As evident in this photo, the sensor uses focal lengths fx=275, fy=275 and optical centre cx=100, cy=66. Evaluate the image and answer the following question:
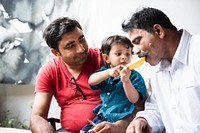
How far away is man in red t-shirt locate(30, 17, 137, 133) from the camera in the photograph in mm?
1795

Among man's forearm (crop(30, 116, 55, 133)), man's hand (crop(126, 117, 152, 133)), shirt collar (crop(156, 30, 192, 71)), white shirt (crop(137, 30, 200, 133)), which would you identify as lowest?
man's forearm (crop(30, 116, 55, 133))

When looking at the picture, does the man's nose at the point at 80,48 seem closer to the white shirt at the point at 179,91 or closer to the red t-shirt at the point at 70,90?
the red t-shirt at the point at 70,90

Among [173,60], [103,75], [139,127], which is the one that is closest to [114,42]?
[103,75]

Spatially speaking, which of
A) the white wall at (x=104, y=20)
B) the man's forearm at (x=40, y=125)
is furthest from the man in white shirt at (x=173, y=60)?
the white wall at (x=104, y=20)

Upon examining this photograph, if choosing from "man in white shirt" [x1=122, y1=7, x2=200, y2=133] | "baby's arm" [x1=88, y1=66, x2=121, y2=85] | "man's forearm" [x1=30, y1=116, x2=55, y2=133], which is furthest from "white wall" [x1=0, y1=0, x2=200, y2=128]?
"man's forearm" [x1=30, y1=116, x2=55, y2=133]

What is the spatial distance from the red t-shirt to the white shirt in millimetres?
411

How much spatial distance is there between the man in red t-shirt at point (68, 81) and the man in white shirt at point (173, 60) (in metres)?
0.45

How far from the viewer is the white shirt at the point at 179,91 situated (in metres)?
1.34

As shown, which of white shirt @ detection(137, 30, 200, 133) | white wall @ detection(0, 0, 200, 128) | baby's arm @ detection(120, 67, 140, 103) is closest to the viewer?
white shirt @ detection(137, 30, 200, 133)

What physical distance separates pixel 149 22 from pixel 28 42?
5.18 feet

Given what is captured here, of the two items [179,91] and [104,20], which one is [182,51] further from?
[104,20]

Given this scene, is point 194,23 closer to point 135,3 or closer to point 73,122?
point 135,3

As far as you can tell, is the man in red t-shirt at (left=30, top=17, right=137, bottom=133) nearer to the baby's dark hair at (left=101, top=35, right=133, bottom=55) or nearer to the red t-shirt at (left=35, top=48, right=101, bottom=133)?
the red t-shirt at (left=35, top=48, right=101, bottom=133)

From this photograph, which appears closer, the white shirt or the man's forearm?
the white shirt
